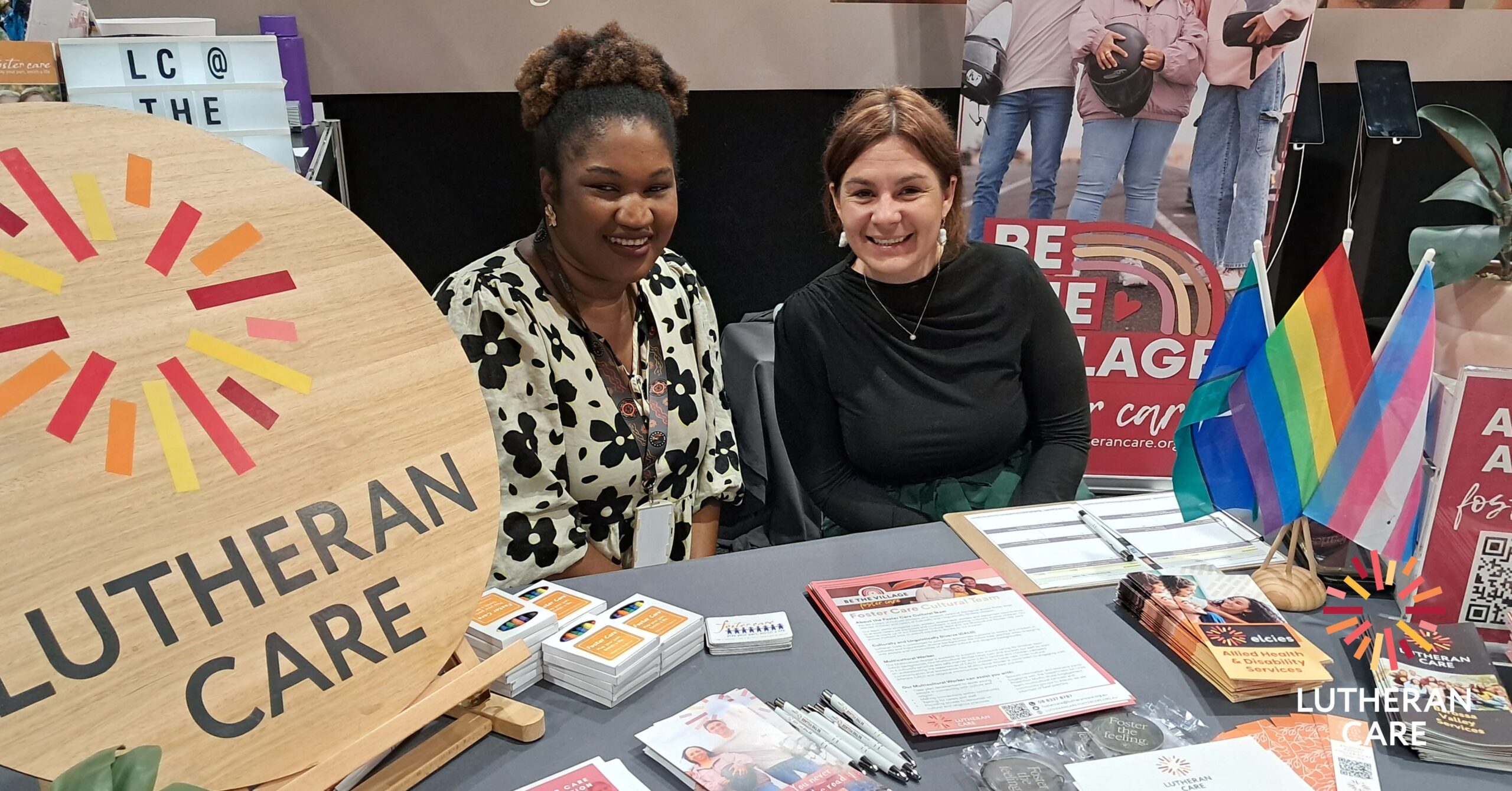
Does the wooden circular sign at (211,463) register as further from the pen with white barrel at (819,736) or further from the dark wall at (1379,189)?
the dark wall at (1379,189)

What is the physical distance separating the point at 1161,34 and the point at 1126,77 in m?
→ 0.15

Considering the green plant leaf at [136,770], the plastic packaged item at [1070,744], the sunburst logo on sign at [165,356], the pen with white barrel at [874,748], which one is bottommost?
the plastic packaged item at [1070,744]

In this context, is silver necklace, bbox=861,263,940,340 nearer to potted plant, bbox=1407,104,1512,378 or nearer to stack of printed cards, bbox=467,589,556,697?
potted plant, bbox=1407,104,1512,378

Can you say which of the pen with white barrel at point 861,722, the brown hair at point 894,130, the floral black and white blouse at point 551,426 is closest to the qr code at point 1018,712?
the pen with white barrel at point 861,722

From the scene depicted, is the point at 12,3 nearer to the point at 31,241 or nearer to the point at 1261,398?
the point at 31,241

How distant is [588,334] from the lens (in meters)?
1.87

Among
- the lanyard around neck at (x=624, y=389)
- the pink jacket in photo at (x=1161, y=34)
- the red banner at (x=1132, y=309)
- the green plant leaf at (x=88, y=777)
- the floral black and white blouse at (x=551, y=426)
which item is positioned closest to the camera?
the green plant leaf at (x=88, y=777)

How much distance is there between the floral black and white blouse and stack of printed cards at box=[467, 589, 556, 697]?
481 millimetres

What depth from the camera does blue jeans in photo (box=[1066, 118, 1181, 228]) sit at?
9.11 ft

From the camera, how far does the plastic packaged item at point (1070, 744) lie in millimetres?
965

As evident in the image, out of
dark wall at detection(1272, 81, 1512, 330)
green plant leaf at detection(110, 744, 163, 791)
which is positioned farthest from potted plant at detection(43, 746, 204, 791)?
dark wall at detection(1272, 81, 1512, 330)

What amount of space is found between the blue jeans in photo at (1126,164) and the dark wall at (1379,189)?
43.3 inches

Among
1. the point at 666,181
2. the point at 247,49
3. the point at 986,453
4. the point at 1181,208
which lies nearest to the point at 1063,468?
the point at 986,453

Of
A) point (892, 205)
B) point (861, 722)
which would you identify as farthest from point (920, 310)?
point (861, 722)
